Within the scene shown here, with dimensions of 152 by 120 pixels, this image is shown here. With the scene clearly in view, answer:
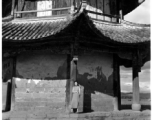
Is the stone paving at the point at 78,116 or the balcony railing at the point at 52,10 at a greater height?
the balcony railing at the point at 52,10

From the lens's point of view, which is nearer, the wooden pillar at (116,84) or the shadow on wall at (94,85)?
the shadow on wall at (94,85)

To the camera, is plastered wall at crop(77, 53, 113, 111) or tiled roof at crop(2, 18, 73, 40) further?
plastered wall at crop(77, 53, 113, 111)

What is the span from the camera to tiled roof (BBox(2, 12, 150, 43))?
743 centimetres

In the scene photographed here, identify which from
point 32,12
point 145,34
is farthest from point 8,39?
point 145,34

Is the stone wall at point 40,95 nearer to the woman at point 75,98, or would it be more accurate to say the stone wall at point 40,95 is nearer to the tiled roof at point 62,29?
the woman at point 75,98

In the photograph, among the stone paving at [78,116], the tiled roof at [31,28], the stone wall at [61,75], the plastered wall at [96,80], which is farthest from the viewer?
the plastered wall at [96,80]

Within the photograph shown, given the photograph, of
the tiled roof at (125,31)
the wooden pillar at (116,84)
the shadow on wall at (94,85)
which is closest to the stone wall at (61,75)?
the shadow on wall at (94,85)

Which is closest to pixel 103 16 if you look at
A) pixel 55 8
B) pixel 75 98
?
pixel 55 8

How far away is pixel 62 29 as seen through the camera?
6836mm

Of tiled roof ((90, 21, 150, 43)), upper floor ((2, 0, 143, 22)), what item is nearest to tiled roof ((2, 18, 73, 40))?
upper floor ((2, 0, 143, 22))

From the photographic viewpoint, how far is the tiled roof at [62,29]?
743cm

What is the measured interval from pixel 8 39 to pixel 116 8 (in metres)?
5.65

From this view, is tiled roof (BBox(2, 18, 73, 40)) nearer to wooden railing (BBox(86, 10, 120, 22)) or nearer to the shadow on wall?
wooden railing (BBox(86, 10, 120, 22))

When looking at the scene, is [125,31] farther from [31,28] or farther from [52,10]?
[31,28]
